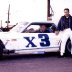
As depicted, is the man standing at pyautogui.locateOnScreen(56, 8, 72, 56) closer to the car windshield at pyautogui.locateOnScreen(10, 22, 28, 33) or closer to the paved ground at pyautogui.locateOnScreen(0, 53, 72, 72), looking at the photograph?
the paved ground at pyautogui.locateOnScreen(0, 53, 72, 72)

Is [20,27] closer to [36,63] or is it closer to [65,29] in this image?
[65,29]

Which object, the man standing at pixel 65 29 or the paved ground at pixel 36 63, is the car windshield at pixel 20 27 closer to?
the paved ground at pixel 36 63

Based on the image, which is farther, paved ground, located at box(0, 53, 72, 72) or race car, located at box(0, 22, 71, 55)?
race car, located at box(0, 22, 71, 55)

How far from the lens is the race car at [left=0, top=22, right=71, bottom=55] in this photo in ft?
39.3

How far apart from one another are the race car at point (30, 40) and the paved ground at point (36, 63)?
0.31 metres

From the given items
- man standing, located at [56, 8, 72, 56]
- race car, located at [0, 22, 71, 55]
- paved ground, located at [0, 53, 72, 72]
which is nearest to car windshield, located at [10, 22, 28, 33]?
race car, located at [0, 22, 71, 55]

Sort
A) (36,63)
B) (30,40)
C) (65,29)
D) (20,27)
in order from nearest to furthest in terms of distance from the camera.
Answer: (36,63) < (30,40) < (20,27) < (65,29)

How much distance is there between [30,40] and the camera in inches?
482

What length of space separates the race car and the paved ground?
0.31 meters

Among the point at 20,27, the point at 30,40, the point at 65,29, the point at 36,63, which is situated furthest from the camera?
the point at 65,29

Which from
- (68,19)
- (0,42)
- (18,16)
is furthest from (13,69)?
(18,16)

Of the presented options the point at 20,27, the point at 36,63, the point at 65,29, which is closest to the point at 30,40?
the point at 20,27

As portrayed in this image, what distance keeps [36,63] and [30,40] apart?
110 centimetres

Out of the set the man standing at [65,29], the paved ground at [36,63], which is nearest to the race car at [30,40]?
the man standing at [65,29]
